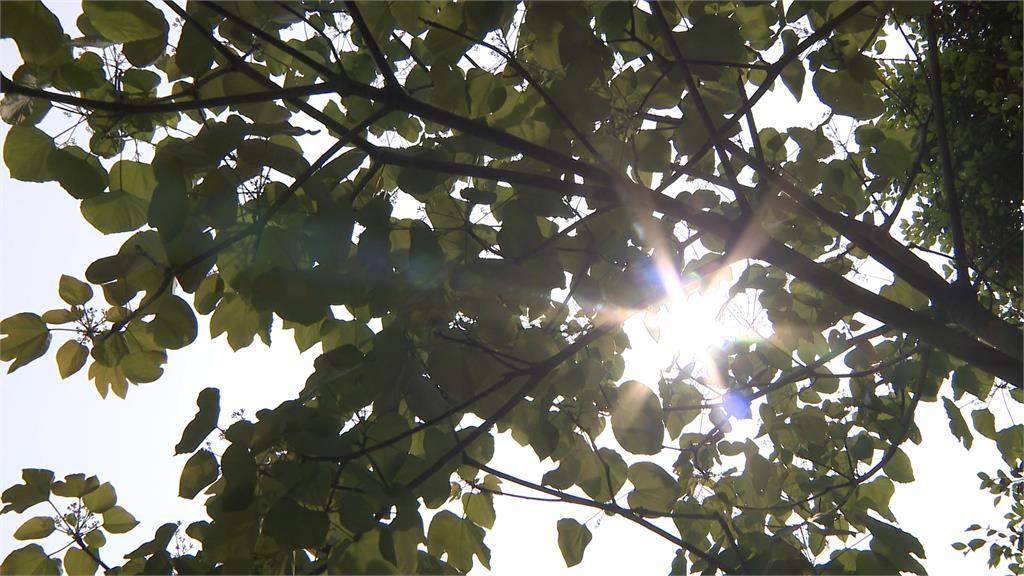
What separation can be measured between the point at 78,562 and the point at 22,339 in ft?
1.77

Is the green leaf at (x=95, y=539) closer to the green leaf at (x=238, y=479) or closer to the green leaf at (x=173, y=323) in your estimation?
the green leaf at (x=173, y=323)

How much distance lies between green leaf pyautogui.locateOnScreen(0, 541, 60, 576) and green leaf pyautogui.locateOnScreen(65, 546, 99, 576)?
3 centimetres

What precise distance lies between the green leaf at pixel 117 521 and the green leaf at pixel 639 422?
1.17 metres

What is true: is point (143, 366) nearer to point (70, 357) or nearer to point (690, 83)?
point (70, 357)

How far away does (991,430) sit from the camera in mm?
1701

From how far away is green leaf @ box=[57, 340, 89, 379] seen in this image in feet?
4.57

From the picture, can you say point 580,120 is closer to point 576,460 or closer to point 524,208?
point 524,208

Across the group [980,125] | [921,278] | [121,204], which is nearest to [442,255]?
[121,204]

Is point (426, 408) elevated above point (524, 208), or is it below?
below

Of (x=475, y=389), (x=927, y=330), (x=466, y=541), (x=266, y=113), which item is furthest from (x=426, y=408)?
(x=927, y=330)

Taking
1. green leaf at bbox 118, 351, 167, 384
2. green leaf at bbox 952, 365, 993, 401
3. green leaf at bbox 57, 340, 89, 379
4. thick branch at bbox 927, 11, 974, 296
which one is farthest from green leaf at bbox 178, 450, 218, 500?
green leaf at bbox 952, 365, 993, 401

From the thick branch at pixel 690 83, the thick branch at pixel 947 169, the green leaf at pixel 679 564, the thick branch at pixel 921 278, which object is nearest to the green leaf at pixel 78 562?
the green leaf at pixel 679 564

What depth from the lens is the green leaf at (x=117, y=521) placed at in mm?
1546

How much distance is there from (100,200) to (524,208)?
835 mm
